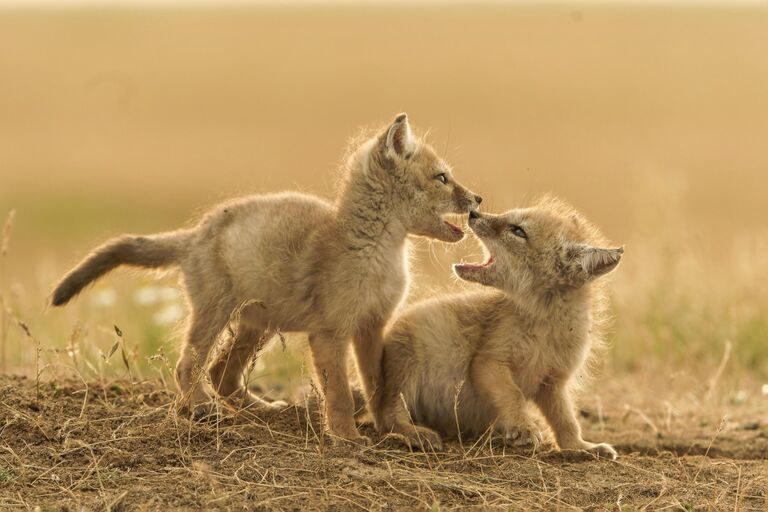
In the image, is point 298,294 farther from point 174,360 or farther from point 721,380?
point 721,380

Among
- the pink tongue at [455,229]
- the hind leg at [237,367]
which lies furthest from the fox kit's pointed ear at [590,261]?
the hind leg at [237,367]

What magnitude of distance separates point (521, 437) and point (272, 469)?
151cm

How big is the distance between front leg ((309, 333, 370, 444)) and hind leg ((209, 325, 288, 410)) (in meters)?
0.65

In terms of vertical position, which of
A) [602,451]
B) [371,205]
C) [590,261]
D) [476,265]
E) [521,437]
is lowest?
[602,451]

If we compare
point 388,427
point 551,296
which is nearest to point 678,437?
point 551,296

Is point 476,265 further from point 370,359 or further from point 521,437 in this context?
point 521,437

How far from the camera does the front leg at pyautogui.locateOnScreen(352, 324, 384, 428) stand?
6.56 m

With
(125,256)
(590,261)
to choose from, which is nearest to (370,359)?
(590,261)

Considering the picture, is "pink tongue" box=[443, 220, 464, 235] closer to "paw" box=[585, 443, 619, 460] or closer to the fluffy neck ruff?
the fluffy neck ruff

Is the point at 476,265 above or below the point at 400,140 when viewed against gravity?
below

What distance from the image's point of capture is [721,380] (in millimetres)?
9055

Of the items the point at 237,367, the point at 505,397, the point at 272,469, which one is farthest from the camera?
the point at 237,367

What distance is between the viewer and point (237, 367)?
723cm

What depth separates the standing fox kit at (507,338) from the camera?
652cm
